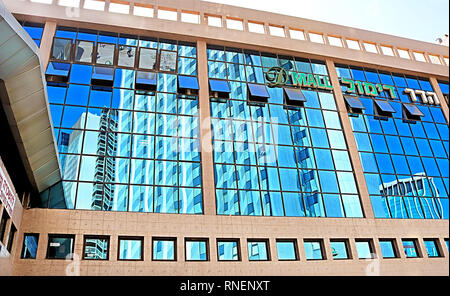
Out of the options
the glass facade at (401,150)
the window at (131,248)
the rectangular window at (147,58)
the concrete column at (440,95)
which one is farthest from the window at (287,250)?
the concrete column at (440,95)

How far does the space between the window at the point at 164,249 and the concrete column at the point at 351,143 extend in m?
12.1

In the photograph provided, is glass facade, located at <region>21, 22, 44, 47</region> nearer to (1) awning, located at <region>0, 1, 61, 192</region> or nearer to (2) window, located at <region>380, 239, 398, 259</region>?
(1) awning, located at <region>0, 1, 61, 192</region>

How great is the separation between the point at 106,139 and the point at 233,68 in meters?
10.5

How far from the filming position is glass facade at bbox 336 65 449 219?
25.9m

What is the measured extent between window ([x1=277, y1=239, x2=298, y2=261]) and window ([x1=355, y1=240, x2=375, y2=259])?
3883mm

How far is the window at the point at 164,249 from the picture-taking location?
66.4ft

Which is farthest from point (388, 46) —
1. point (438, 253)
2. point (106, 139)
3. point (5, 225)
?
point (5, 225)

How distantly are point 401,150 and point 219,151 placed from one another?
45.0ft

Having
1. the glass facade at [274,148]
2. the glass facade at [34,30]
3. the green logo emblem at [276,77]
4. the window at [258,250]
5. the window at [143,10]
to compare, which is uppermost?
the window at [143,10]

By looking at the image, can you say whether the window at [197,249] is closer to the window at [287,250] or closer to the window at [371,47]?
the window at [287,250]

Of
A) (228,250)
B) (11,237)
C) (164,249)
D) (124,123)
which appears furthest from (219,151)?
(11,237)

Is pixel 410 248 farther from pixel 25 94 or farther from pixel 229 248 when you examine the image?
pixel 25 94

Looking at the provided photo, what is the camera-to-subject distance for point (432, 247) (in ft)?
80.5

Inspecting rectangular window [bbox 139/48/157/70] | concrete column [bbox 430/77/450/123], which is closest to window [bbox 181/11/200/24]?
rectangular window [bbox 139/48/157/70]
